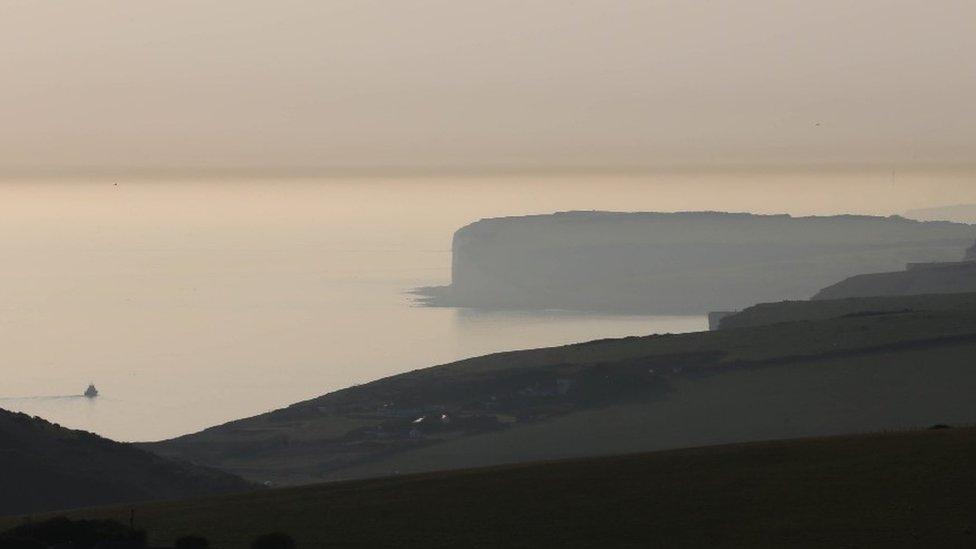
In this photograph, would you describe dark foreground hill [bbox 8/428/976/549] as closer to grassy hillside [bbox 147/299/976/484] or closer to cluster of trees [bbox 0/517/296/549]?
cluster of trees [bbox 0/517/296/549]

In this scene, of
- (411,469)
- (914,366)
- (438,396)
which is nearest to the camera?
(411,469)

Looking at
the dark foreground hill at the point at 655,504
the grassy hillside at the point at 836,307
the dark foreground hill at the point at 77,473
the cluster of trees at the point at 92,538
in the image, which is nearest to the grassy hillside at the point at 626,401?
the grassy hillside at the point at 836,307

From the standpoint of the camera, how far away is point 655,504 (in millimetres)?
45781

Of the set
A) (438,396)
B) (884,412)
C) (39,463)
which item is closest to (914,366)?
(884,412)

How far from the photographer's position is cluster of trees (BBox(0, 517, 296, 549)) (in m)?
41.6

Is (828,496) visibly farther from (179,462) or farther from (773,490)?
(179,462)

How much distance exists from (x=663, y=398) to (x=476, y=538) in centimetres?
7285

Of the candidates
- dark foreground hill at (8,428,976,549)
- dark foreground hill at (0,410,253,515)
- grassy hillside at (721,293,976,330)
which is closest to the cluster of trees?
dark foreground hill at (8,428,976,549)

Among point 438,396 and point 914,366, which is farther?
point 438,396

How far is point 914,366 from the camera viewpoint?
114 meters

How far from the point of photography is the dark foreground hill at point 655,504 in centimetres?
4200

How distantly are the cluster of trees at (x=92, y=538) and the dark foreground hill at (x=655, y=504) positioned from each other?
156 cm

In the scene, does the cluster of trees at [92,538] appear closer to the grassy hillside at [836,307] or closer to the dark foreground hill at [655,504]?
the dark foreground hill at [655,504]

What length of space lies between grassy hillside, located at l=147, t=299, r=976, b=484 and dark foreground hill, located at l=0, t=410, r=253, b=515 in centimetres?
1500
